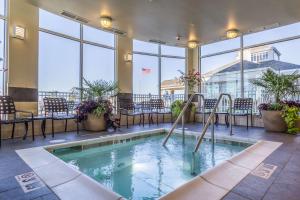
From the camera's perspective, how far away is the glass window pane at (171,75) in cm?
780

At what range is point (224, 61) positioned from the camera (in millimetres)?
7340

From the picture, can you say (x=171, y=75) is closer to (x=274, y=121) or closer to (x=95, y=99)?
(x=95, y=99)

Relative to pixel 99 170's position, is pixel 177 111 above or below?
above

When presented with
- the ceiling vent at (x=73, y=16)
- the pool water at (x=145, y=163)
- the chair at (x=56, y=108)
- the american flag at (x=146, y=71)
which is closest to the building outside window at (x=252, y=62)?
the american flag at (x=146, y=71)

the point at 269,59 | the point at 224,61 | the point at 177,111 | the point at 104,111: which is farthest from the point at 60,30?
the point at 269,59

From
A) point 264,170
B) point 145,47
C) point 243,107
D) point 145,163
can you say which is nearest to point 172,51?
point 145,47

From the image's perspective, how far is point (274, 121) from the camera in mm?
4844

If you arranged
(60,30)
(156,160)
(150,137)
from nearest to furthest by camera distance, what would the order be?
(156,160), (150,137), (60,30)

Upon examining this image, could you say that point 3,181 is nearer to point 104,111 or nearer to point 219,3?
point 104,111

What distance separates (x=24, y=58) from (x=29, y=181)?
3663mm

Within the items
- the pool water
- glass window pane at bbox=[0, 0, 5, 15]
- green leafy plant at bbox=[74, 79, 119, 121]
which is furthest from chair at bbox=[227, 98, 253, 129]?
glass window pane at bbox=[0, 0, 5, 15]

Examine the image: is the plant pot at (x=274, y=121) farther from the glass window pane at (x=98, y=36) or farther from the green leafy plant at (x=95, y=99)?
the glass window pane at (x=98, y=36)

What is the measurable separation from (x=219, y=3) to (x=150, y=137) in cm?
336

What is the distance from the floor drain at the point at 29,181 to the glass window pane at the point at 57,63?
3.69m
